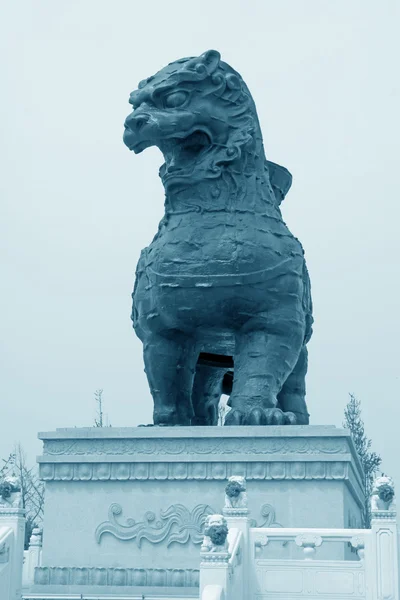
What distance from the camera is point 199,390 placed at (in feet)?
26.3

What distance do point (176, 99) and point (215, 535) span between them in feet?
11.1

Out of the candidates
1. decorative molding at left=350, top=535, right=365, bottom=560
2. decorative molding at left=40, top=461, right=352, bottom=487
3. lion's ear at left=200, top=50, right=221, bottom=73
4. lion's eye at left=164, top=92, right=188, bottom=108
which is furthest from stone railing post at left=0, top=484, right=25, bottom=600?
lion's ear at left=200, top=50, right=221, bottom=73

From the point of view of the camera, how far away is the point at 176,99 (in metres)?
7.09

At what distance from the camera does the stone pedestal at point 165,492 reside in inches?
251

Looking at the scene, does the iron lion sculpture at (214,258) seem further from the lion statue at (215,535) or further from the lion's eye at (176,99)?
the lion statue at (215,535)

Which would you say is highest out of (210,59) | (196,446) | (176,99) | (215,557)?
(210,59)

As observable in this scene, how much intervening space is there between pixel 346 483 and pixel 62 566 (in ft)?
6.31

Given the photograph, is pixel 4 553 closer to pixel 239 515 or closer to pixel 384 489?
pixel 239 515

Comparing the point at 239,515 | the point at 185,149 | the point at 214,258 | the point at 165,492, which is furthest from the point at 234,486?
the point at 185,149

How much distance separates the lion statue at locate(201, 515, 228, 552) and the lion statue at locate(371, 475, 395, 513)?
99 cm

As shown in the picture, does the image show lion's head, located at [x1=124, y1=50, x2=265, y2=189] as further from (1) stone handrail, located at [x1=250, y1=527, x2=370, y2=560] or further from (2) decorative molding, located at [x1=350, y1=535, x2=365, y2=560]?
(2) decorative molding, located at [x1=350, y1=535, x2=365, y2=560]

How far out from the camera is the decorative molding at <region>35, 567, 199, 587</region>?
620 cm

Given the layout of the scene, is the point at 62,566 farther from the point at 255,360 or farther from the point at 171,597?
the point at 255,360

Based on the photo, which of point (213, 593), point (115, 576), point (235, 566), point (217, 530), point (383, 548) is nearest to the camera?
point (213, 593)
